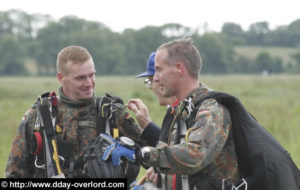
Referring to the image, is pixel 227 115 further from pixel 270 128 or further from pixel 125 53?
pixel 125 53

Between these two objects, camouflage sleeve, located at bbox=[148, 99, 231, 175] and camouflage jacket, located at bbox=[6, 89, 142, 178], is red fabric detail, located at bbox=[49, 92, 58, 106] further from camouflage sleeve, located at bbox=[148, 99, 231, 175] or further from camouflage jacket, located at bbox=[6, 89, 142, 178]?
camouflage sleeve, located at bbox=[148, 99, 231, 175]

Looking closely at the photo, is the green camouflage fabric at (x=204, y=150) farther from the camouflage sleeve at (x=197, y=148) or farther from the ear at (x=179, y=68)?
Result: the ear at (x=179, y=68)

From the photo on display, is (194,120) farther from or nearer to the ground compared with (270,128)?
farther from the ground

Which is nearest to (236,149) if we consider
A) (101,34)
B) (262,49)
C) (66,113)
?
(66,113)

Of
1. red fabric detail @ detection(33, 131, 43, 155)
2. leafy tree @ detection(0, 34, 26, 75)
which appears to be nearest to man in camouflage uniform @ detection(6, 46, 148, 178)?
red fabric detail @ detection(33, 131, 43, 155)

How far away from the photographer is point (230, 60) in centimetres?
10769

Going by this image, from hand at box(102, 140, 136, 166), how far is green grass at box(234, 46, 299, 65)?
7657 centimetres

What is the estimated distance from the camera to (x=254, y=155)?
3.29m

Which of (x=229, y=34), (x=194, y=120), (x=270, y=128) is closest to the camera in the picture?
(x=194, y=120)

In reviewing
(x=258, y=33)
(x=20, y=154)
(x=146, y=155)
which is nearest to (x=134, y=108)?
(x=20, y=154)

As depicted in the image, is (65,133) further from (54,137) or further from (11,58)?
(11,58)

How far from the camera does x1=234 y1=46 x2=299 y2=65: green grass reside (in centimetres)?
8084

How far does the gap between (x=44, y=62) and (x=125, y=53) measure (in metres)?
17.7

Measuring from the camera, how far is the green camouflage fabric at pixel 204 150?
119 inches
